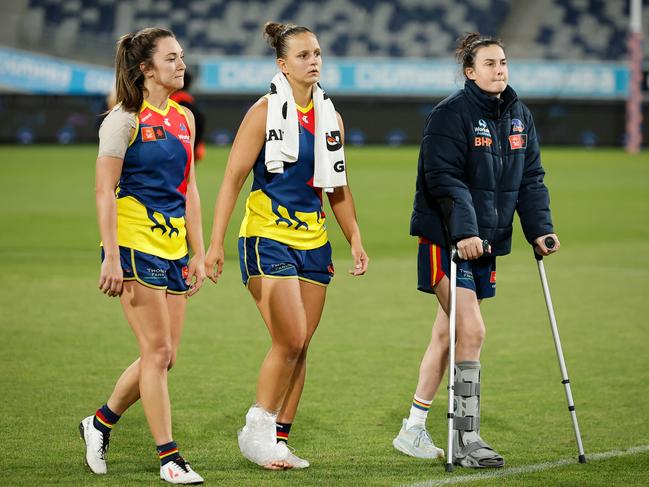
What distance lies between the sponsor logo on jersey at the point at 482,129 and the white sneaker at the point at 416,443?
63.3 inches

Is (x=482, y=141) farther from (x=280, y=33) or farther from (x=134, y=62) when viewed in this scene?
(x=134, y=62)

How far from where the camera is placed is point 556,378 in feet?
26.5

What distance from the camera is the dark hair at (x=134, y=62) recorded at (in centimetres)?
529

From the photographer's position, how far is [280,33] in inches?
226

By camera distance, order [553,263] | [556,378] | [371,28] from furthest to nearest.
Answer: [371,28] < [553,263] < [556,378]

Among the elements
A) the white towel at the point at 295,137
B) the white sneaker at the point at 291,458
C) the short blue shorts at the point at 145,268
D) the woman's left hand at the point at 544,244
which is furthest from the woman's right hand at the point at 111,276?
the woman's left hand at the point at 544,244

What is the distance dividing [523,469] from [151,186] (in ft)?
7.62

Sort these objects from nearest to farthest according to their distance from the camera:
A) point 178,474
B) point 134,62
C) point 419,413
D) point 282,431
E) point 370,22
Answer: point 178,474, point 134,62, point 282,431, point 419,413, point 370,22

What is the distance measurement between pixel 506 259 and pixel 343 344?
19.0 feet

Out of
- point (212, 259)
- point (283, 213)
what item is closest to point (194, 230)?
point (212, 259)

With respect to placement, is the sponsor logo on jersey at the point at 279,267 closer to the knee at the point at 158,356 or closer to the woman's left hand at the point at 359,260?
the woman's left hand at the point at 359,260

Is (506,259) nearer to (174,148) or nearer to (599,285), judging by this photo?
(599,285)

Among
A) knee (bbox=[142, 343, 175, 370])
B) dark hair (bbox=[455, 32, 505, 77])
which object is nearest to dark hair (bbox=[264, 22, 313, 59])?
dark hair (bbox=[455, 32, 505, 77])

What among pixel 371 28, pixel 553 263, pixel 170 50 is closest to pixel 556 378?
pixel 170 50
